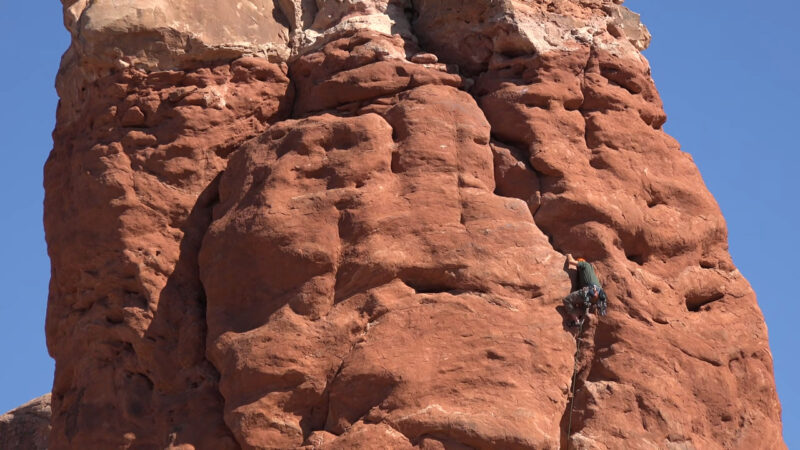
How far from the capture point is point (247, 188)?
15406 millimetres

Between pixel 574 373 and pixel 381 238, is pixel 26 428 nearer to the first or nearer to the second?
pixel 381 238

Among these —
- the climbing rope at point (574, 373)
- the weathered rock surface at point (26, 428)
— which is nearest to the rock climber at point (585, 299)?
the climbing rope at point (574, 373)

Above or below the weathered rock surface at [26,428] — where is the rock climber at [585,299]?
below

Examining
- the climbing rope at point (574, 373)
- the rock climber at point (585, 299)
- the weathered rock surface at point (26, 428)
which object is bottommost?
the climbing rope at point (574, 373)

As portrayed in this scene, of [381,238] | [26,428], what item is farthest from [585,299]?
[26,428]

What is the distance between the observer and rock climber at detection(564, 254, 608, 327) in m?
14.2

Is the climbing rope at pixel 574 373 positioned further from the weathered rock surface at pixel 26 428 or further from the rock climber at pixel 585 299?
the weathered rock surface at pixel 26 428

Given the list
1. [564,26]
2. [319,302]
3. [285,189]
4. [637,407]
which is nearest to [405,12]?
[564,26]

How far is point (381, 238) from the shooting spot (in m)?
14.5

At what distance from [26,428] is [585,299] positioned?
505 inches

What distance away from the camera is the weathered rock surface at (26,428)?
928 inches

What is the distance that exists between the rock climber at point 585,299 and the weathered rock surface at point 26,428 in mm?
11910

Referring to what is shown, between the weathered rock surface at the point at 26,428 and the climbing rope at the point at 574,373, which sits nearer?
the climbing rope at the point at 574,373

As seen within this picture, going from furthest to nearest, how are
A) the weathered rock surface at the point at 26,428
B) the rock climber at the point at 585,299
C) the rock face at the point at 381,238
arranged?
the weathered rock surface at the point at 26,428
the rock climber at the point at 585,299
the rock face at the point at 381,238
